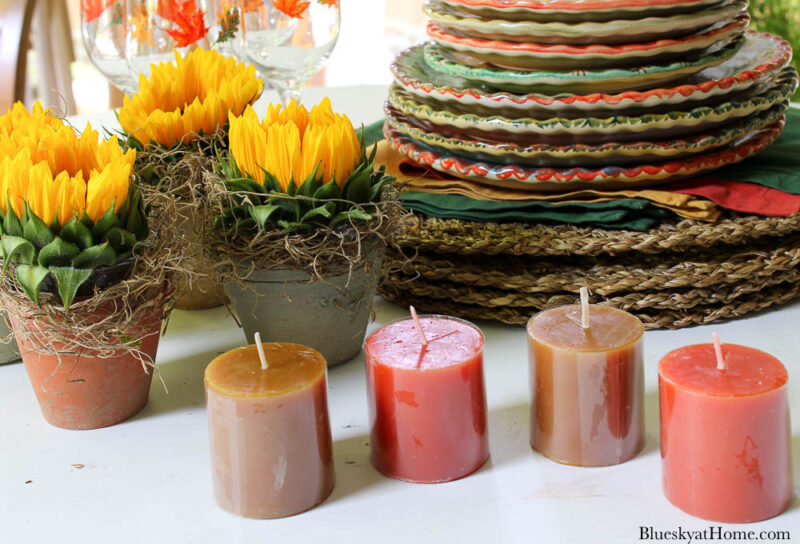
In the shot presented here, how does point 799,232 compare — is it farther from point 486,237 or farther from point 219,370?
point 219,370

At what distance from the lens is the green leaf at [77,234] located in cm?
52

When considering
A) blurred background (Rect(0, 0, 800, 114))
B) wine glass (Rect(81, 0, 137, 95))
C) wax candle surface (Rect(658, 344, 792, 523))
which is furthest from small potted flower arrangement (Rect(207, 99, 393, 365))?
blurred background (Rect(0, 0, 800, 114))

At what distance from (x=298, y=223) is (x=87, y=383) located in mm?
163

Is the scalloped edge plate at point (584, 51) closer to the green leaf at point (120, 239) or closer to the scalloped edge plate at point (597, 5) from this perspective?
the scalloped edge plate at point (597, 5)

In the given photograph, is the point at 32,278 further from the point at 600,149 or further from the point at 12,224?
the point at 600,149

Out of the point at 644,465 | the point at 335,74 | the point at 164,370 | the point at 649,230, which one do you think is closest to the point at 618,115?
the point at 649,230

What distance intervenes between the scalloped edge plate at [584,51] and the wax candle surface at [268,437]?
30cm

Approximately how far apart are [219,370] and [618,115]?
0.34 meters

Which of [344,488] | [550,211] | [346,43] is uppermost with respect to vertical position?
[346,43]

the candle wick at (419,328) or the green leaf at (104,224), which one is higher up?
the green leaf at (104,224)

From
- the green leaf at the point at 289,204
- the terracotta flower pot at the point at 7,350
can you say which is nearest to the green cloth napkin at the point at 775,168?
the green leaf at the point at 289,204

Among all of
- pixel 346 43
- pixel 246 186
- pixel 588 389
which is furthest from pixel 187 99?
pixel 346 43

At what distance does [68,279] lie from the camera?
1.73 ft

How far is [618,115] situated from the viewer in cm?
66
